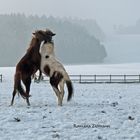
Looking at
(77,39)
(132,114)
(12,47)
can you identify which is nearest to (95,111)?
(132,114)

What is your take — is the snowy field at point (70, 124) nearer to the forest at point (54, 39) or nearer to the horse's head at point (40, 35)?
the horse's head at point (40, 35)

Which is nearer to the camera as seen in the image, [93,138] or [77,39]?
[93,138]

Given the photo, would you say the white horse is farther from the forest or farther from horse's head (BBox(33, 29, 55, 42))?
the forest

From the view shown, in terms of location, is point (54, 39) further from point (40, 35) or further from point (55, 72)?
point (55, 72)

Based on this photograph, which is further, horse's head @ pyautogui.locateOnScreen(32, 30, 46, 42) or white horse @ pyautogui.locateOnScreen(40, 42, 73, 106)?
horse's head @ pyautogui.locateOnScreen(32, 30, 46, 42)

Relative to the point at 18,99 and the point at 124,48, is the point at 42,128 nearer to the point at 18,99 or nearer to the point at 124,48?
the point at 18,99

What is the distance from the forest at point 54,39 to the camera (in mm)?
122312

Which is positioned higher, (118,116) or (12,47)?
(12,47)

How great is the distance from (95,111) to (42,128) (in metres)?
3.49

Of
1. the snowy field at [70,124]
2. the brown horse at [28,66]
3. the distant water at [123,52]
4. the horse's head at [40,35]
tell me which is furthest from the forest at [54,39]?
the snowy field at [70,124]

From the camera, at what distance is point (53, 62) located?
53.2 feet

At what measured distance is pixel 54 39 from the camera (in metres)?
130

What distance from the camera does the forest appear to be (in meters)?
122

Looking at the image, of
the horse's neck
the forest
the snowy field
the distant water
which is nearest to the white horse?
the horse's neck
